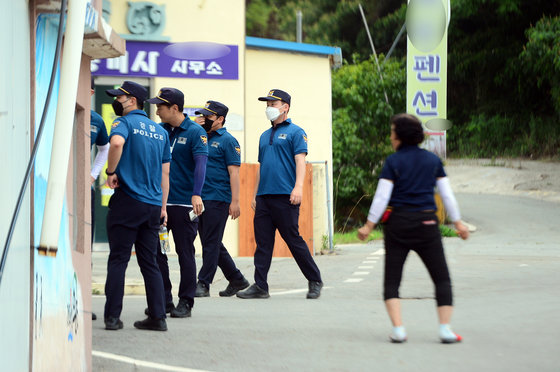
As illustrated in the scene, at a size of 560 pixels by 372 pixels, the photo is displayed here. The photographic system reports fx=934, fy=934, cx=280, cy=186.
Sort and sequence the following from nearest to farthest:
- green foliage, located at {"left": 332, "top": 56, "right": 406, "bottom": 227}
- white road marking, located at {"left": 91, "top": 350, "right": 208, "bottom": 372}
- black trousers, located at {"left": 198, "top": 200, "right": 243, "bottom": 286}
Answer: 1. white road marking, located at {"left": 91, "top": 350, "right": 208, "bottom": 372}
2. black trousers, located at {"left": 198, "top": 200, "right": 243, "bottom": 286}
3. green foliage, located at {"left": 332, "top": 56, "right": 406, "bottom": 227}

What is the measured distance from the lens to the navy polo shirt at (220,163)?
9195 mm

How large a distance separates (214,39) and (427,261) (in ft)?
31.1

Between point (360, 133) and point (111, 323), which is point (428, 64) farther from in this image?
point (111, 323)

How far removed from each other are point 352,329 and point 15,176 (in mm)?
3766

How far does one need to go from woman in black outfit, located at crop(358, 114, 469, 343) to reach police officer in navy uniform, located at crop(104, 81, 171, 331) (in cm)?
163

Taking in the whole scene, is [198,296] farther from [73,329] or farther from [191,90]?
[191,90]

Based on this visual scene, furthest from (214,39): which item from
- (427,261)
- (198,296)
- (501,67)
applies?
(501,67)

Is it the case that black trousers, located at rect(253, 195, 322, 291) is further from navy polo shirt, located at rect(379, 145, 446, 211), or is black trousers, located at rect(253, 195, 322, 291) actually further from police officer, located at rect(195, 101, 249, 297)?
navy polo shirt, located at rect(379, 145, 446, 211)

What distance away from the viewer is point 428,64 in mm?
20328

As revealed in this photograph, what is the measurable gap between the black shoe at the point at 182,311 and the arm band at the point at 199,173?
0.95 metres

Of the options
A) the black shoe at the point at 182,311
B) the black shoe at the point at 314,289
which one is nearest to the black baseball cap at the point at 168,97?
the black shoe at the point at 182,311

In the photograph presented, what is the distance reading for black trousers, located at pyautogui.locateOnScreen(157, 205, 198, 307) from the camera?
792 centimetres

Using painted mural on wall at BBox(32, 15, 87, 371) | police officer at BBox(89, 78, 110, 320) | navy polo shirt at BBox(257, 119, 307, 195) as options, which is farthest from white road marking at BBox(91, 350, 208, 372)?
navy polo shirt at BBox(257, 119, 307, 195)

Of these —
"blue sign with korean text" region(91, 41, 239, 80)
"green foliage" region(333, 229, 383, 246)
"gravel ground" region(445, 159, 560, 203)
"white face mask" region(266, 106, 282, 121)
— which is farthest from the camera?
"gravel ground" region(445, 159, 560, 203)
